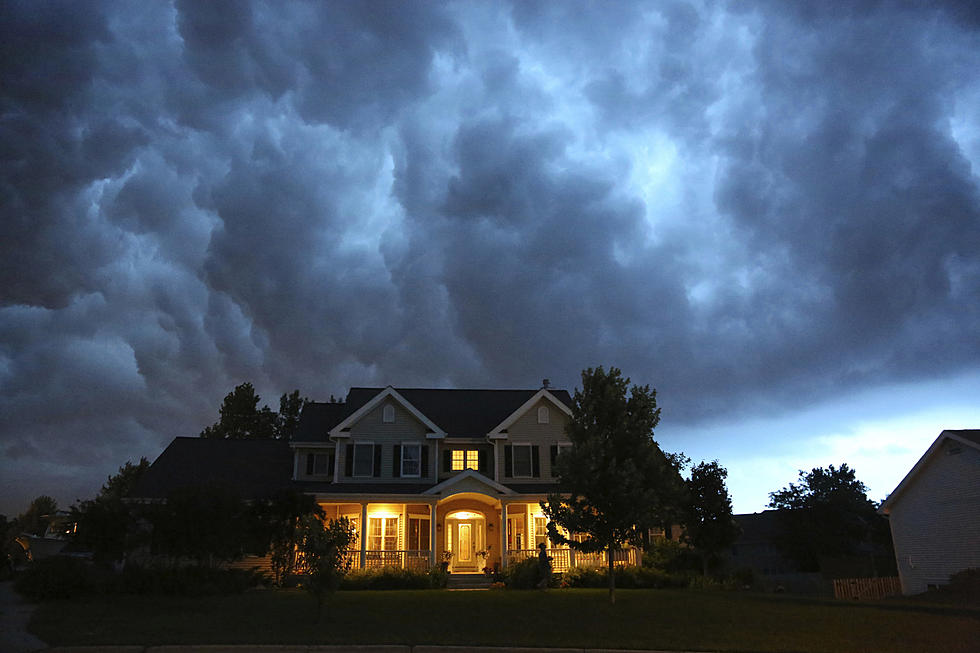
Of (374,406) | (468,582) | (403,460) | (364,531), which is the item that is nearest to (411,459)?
(403,460)

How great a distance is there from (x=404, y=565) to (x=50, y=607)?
43.2 ft

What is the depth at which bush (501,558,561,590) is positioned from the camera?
24766 mm

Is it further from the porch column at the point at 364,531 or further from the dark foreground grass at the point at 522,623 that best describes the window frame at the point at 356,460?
the dark foreground grass at the point at 522,623

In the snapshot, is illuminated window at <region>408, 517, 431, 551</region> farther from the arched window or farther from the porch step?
the arched window

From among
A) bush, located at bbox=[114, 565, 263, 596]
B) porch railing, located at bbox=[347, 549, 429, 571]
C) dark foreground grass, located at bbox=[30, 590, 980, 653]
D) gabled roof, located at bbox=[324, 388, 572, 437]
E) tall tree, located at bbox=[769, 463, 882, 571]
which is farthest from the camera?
tall tree, located at bbox=[769, 463, 882, 571]

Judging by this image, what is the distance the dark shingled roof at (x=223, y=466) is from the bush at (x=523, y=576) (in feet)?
37.0

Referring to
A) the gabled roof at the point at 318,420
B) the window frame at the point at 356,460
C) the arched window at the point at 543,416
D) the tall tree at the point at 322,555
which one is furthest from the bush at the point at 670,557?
the tall tree at the point at 322,555

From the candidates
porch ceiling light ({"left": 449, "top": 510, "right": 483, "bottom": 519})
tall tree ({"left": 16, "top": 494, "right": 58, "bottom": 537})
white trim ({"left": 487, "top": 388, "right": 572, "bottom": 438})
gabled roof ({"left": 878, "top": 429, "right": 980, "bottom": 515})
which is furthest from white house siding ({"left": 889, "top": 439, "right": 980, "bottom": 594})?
tall tree ({"left": 16, "top": 494, "right": 58, "bottom": 537})

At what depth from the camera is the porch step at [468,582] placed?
26484mm

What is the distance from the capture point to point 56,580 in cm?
2030

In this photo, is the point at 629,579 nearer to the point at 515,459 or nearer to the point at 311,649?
the point at 515,459

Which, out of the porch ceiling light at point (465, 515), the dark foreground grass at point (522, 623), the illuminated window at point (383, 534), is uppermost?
the porch ceiling light at point (465, 515)

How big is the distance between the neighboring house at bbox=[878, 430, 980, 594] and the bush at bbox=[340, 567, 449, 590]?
19577 mm

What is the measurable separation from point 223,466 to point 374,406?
8071 mm
